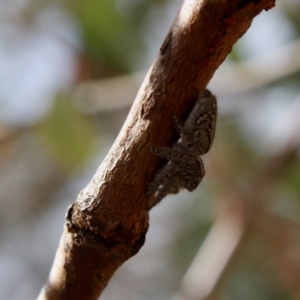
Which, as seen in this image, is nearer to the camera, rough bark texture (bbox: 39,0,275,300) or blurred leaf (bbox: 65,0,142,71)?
rough bark texture (bbox: 39,0,275,300)

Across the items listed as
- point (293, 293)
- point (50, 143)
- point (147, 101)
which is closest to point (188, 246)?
point (293, 293)

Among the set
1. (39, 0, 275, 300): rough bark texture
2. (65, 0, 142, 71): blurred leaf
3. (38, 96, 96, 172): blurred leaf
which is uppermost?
(65, 0, 142, 71): blurred leaf

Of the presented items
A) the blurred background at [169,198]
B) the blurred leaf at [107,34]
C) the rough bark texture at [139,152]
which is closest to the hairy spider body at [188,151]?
the rough bark texture at [139,152]

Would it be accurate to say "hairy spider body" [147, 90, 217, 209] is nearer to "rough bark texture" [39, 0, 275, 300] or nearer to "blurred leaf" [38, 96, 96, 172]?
"rough bark texture" [39, 0, 275, 300]

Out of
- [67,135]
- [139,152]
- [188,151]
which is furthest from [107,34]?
[139,152]

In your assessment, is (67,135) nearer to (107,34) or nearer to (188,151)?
(107,34)

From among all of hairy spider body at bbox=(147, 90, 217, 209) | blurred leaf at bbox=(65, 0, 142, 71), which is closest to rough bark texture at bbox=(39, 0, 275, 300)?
hairy spider body at bbox=(147, 90, 217, 209)
